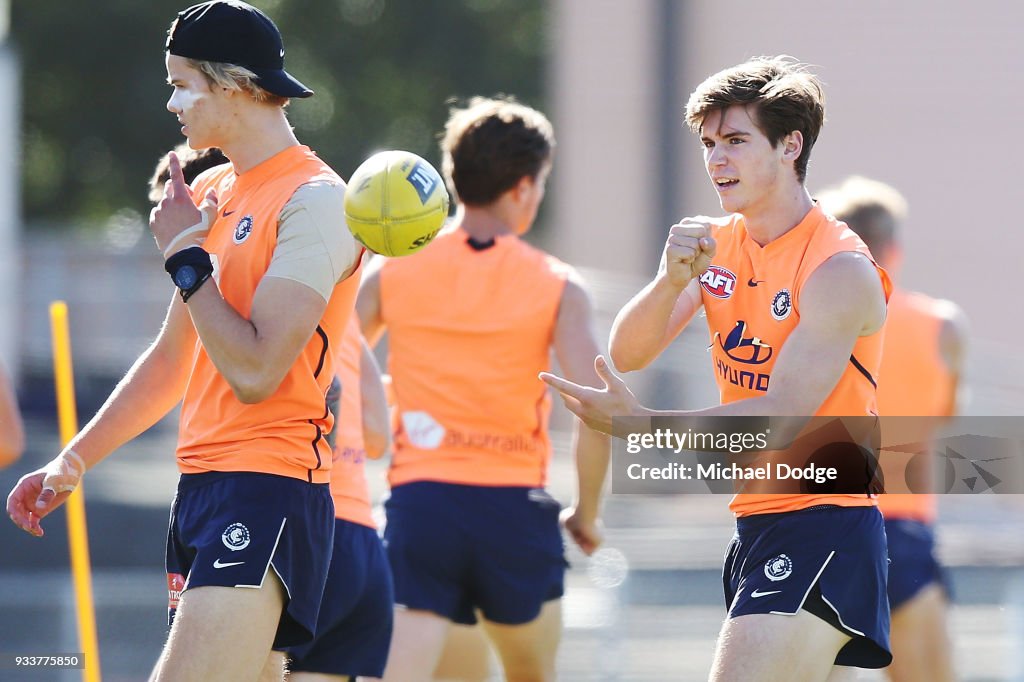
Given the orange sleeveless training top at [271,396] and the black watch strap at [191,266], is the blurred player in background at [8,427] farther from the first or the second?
the black watch strap at [191,266]

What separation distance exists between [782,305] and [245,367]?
4.57ft

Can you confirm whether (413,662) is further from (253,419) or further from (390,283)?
(253,419)

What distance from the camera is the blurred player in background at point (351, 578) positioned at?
14.3ft

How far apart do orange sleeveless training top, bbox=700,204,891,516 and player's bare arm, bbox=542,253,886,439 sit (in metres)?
0.07

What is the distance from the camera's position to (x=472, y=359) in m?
5.38

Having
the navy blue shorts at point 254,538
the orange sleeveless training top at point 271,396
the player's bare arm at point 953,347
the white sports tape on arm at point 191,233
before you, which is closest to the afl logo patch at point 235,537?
the navy blue shorts at point 254,538

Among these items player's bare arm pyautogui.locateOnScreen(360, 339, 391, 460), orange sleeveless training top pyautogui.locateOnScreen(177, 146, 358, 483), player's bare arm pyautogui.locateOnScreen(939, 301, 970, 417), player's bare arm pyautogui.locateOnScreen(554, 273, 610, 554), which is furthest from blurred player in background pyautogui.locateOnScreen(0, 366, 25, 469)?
player's bare arm pyautogui.locateOnScreen(939, 301, 970, 417)

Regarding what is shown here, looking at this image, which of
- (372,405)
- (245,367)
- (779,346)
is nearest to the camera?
(245,367)

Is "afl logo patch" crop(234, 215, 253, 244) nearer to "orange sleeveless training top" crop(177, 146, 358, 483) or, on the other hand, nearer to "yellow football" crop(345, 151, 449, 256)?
"orange sleeveless training top" crop(177, 146, 358, 483)

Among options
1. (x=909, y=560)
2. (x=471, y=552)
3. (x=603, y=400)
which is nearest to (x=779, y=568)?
(x=603, y=400)

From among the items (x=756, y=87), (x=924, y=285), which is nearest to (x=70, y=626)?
(x=756, y=87)

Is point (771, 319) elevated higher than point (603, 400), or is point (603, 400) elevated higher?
point (771, 319)

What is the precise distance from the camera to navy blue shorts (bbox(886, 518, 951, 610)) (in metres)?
5.40

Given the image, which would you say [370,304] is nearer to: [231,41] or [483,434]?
[483,434]
